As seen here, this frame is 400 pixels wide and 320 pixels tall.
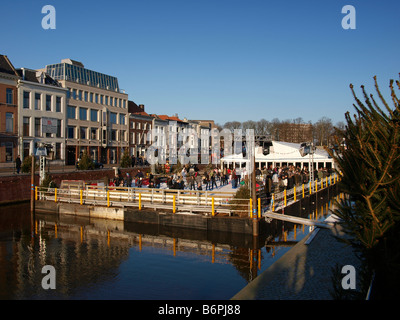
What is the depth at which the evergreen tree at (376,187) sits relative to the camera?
542 cm

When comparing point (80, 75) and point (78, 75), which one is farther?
point (80, 75)

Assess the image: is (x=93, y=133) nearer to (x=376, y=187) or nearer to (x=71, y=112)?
(x=71, y=112)

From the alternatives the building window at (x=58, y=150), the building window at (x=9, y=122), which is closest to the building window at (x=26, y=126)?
the building window at (x=9, y=122)

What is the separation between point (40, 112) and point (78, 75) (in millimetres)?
10504

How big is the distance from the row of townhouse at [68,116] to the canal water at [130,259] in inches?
758

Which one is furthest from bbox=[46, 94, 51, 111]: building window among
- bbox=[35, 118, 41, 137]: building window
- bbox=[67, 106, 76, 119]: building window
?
bbox=[67, 106, 76, 119]: building window

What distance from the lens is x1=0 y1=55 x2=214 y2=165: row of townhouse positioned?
129 feet

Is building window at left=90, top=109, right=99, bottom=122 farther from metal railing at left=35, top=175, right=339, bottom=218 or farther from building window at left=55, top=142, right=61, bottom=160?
metal railing at left=35, top=175, right=339, bottom=218

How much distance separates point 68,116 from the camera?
4834cm

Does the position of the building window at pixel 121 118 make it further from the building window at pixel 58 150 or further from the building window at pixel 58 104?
the building window at pixel 58 150

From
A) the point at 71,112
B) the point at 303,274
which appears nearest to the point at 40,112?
the point at 71,112

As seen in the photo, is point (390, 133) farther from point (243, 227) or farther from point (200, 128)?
point (200, 128)
